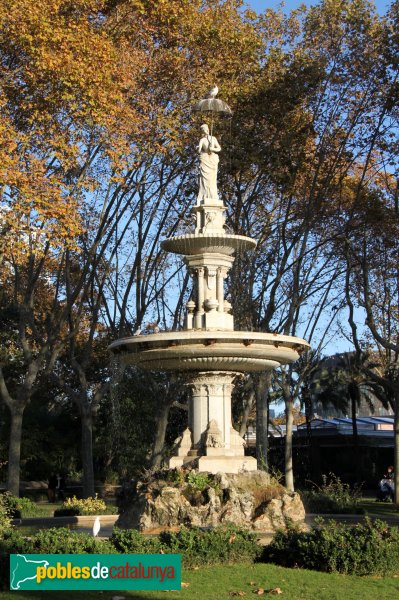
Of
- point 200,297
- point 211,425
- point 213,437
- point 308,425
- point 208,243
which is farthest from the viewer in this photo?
point 308,425

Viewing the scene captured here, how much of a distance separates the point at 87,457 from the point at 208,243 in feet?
38.7

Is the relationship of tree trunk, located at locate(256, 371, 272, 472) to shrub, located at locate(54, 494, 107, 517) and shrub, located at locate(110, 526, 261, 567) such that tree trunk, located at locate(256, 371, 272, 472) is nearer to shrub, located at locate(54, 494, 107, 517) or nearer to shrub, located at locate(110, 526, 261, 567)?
shrub, located at locate(54, 494, 107, 517)

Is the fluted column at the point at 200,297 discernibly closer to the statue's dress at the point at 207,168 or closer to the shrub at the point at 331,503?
the statue's dress at the point at 207,168

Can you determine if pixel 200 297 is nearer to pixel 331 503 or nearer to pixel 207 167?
pixel 207 167

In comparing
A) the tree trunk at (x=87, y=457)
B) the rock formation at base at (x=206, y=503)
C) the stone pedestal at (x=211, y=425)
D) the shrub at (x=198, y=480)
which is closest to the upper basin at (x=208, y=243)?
the stone pedestal at (x=211, y=425)

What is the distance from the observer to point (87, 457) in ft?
88.5

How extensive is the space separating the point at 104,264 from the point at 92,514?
9312 millimetres

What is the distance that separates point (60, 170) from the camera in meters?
21.7

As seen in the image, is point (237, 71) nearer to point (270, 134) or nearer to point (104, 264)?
point (270, 134)

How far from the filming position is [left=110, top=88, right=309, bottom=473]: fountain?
51.1ft

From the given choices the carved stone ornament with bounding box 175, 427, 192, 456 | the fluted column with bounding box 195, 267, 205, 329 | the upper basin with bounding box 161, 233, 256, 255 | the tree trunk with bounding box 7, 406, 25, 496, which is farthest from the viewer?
the tree trunk with bounding box 7, 406, 25, 496

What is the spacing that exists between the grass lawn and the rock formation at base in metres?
3.13

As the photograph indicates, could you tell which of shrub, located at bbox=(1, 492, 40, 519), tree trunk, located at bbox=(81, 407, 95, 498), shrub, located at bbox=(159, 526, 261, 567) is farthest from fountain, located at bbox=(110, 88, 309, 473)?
tree trunk, located at bbox=(81, 407, 95, 498)

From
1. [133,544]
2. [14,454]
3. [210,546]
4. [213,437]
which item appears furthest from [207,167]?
[14,454]
